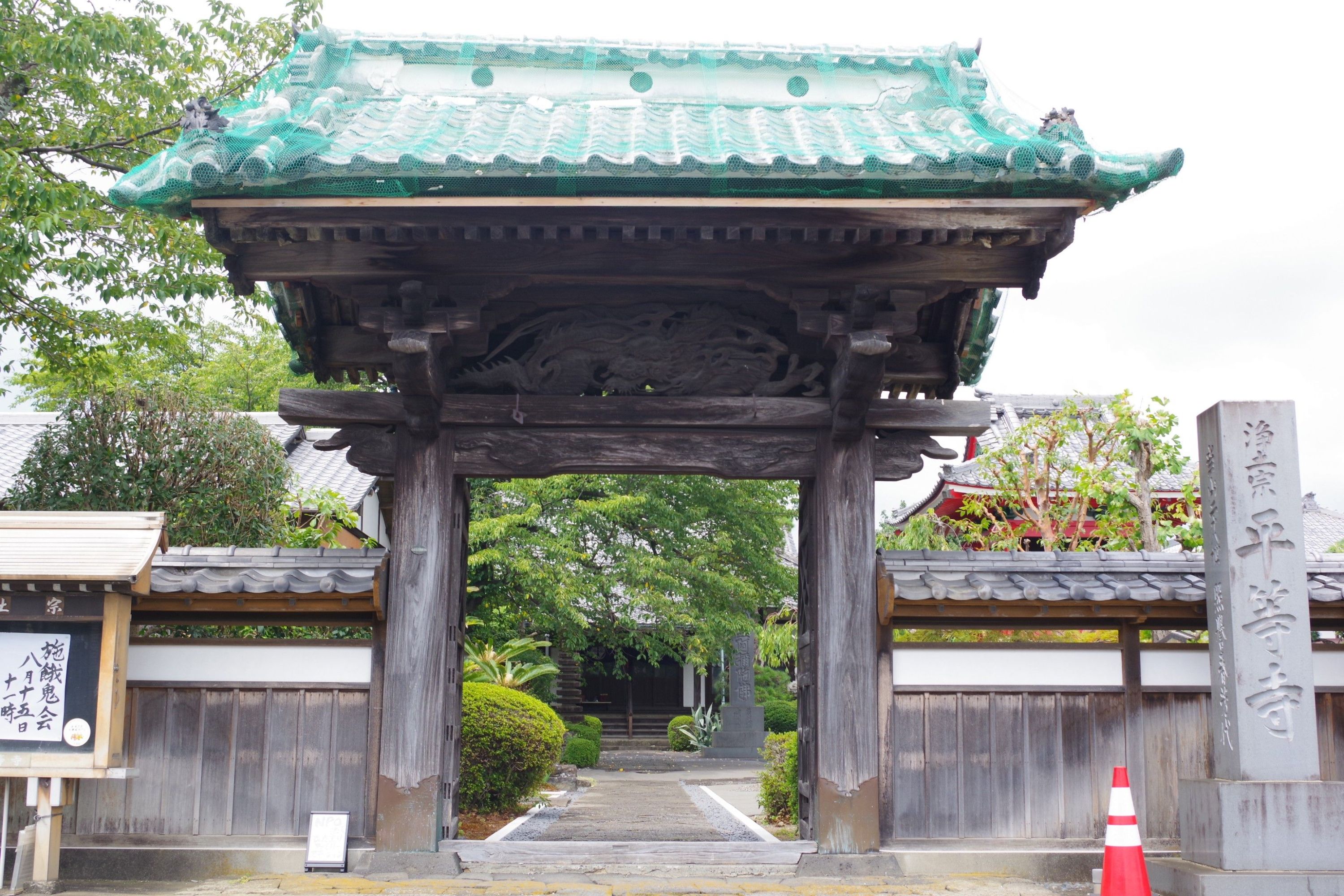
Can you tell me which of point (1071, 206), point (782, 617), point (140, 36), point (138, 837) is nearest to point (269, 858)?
point (138, 837)

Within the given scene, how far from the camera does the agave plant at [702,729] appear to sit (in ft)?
94.9

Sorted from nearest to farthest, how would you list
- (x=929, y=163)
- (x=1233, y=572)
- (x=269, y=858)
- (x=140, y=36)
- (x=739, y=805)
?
1. (x=929, y=163)
2. (x=1233, y=572)
3. (x=269, y=858)
4. (x=140, y=36)
5. (x=739, y=805)

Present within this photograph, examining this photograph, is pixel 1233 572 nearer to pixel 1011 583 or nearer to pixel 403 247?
pixel 1011 583

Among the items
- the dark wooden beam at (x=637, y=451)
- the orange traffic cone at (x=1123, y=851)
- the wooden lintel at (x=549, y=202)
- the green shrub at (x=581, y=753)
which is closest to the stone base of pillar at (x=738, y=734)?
the green shrub at (x=581, y=753)

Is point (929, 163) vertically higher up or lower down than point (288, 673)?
higher up

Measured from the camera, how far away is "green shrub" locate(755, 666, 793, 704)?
1222 inches

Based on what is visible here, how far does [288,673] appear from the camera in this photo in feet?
23.5

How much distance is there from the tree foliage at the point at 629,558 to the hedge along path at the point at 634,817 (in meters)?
3.97

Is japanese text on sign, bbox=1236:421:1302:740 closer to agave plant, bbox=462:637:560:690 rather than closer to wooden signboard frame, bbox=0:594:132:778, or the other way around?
wooden signboard frame, bbox=0:594:132:778

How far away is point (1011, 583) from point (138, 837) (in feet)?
19.0

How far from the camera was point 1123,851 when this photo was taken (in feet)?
18.3

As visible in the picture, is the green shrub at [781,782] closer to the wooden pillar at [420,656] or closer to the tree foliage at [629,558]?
the wooden pillar at [420,656]

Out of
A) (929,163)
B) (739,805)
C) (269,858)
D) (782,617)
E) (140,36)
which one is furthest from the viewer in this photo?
(782,617)

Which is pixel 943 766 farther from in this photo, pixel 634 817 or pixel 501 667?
pixel 501 667
